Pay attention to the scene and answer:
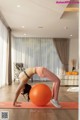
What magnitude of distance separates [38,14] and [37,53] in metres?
5.54

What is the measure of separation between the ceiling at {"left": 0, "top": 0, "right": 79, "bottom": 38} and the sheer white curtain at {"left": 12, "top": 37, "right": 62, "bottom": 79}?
2.76 metres

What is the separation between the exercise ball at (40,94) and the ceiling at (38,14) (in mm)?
2036

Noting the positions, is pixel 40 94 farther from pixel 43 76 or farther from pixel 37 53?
pixel 37 53

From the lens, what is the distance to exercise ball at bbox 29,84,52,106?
4.30 m

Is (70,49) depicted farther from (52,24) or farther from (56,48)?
(52,24)

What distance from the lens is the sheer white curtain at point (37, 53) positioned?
12781 mm

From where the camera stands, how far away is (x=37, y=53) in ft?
42.1

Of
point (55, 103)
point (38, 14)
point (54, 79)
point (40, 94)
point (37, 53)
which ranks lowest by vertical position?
point (55, 103)

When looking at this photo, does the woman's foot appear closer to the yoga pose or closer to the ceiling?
the yoga pose

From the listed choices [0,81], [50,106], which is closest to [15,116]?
[50,106]

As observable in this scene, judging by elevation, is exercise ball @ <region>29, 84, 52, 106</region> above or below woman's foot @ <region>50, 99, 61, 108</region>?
above

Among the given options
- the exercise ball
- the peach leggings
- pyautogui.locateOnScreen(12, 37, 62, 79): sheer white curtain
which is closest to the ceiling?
the peach leggings

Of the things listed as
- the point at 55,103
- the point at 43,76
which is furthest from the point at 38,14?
the point at 55,103

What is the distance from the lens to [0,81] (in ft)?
28.6
